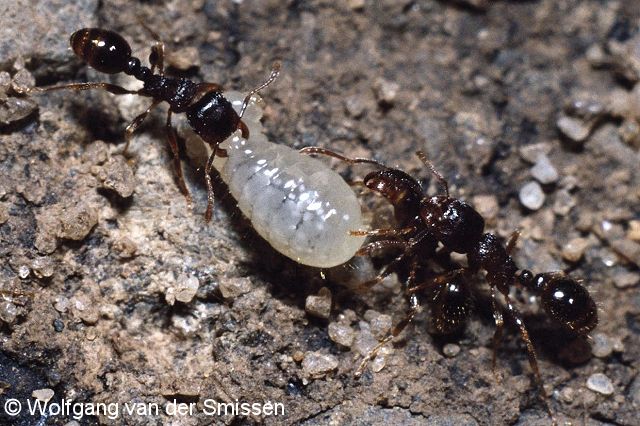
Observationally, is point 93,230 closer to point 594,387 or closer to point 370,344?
point 370,344

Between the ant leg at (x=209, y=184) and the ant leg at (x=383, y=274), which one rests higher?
the ant leg at (x=209, y=184)

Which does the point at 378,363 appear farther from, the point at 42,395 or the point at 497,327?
the point at 42,395

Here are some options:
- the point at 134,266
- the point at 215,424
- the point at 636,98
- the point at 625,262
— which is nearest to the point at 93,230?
the point at 134,266

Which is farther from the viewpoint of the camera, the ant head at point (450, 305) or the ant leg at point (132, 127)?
the ant leg at point (132, 127)

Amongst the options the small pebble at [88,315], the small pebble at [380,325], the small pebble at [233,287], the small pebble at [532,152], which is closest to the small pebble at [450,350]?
the small pebble at [380,325]

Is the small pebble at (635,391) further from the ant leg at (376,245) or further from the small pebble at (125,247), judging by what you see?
the small pebble at (125,247)

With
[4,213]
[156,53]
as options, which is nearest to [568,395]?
[156,53]
